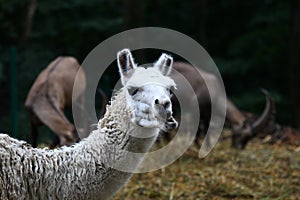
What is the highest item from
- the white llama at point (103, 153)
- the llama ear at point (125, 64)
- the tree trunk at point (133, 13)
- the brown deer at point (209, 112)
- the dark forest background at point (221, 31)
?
the dark forest background at point (221, 31)

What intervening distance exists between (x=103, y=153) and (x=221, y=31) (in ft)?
65.9

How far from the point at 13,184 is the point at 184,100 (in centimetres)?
734

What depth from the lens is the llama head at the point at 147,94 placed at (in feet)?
13.3

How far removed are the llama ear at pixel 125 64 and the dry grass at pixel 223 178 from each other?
2.64m

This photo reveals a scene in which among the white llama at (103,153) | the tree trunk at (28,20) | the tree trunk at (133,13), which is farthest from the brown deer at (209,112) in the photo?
the tree trunk at (28,20)

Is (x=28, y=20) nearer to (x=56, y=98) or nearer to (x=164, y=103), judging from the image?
(x=56, y=98)

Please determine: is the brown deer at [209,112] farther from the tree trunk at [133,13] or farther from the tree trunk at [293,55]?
→ the tree trunk at [293,55]

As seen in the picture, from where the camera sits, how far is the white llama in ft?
13.1

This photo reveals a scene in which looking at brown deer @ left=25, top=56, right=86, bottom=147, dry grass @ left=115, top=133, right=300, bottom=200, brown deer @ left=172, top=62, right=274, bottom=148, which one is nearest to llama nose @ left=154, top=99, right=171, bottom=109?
dry grass @ left=115, top=133, right=300, bottom=200

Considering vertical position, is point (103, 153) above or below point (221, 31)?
below

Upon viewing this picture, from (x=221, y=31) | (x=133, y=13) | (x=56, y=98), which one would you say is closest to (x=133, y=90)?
(x=56, y=98)

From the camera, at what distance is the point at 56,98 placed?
351 inches

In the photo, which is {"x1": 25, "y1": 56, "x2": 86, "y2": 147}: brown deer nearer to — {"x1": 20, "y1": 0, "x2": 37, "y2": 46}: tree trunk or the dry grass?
the dry grass

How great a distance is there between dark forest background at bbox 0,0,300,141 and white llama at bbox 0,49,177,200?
1368 cm
